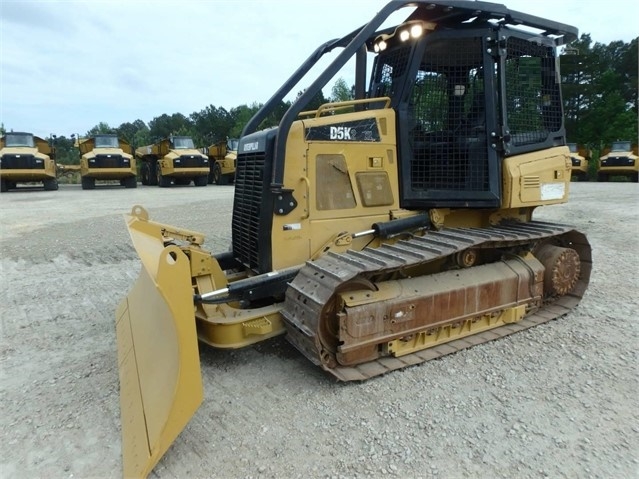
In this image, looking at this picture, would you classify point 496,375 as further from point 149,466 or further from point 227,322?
point 149,466

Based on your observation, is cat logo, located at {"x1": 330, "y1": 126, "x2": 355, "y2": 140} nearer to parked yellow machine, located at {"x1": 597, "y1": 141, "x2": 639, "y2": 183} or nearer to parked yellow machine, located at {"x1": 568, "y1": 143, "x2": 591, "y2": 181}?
parked yellow machine, located at {"x1": 568, "y1": 143, "x2": 591, "y2": 181}

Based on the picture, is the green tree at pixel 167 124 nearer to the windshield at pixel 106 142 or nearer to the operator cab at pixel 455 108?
the windshield at pixel 106 142

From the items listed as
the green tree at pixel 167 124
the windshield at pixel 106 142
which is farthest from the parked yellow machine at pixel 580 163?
the green tree at pixel 167 124

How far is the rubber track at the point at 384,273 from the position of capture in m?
3.27

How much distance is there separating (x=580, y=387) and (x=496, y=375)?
56cm

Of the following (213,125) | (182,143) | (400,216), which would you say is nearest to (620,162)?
(182,143)

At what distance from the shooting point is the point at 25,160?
19250 millimetres

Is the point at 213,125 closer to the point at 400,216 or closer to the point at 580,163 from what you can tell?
the point at 580,163

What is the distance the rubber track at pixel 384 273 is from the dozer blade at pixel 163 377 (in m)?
0.93

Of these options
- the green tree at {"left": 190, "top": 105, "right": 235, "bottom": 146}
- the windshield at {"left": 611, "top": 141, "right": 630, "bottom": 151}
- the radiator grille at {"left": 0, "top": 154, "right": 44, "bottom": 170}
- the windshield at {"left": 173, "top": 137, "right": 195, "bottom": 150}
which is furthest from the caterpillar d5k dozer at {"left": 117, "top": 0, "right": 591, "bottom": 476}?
the green tree at {"left": 190, "top": 105, "right": 235, "bottom": 146}

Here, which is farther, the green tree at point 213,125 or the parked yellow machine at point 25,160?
the green tree at point 213,125

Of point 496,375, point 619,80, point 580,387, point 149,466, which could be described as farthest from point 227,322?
point 619,80

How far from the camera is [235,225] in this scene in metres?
4.51

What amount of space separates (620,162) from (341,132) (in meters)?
24.5
